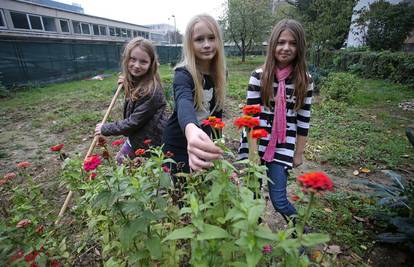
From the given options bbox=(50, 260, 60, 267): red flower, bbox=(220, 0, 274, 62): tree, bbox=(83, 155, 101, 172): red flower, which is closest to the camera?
bbox=(83, 155, 101, 172): red flower

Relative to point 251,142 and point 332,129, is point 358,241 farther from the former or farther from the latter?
point 332,129

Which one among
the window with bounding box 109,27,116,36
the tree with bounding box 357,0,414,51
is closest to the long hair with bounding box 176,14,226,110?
the tree with bounding box 357,0,414,51

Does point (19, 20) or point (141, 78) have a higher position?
point (19, 20)

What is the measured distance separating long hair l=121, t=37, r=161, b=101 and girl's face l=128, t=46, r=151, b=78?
0.11 feet

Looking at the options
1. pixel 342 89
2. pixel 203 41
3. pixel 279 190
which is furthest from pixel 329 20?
pixel 279 190

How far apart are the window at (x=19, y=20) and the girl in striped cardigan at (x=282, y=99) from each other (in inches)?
906

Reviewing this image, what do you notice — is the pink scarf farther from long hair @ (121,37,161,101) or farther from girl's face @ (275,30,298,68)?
long hair @ (121,37,161,101)

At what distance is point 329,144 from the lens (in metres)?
4.81

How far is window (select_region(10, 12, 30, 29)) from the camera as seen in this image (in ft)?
59.5

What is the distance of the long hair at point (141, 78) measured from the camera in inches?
93.5

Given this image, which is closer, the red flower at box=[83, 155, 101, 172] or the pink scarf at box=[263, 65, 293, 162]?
the red flower at box=[83, 155, 101, 172]

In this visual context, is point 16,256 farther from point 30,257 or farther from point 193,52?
point 193,52

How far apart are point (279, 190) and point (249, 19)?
25496 millimetres

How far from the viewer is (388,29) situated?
46.6 feet
